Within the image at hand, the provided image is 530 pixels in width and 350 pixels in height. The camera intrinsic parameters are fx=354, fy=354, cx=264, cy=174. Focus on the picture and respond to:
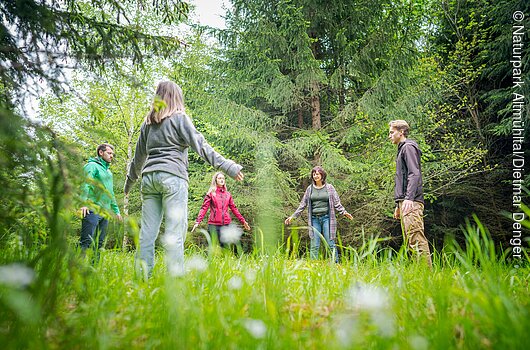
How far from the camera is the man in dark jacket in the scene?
4367 millimetres

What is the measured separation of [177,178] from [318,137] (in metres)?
7.19

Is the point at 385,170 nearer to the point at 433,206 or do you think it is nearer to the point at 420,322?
the point at 433,206

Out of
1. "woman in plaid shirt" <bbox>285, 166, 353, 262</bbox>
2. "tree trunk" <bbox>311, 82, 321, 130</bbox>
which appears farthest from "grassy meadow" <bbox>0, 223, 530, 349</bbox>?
"tree trunk" <bbox>311, 82, 321, 130</bbox>

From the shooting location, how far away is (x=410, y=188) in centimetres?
440

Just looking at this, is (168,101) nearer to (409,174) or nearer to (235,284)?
(235,284)

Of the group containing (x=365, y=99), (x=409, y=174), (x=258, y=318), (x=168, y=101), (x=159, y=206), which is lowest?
(x=258, y=318)

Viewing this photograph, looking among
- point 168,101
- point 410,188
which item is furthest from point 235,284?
point 410,188

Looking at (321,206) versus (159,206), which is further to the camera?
(321,206)

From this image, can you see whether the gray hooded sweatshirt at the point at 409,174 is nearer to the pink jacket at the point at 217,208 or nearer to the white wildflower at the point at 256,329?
the pink jacket at the point at 217,208

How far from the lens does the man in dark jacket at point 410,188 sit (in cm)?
437

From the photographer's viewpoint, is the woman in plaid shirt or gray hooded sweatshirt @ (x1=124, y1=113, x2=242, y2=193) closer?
gray hooded sweatshirt @ (x1=124, y1=113, x2=242, y2=193)

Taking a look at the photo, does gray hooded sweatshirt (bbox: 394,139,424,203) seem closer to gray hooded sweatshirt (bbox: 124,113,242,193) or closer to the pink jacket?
gray hooded sweatshirt (bbox: 124,113,242,193)

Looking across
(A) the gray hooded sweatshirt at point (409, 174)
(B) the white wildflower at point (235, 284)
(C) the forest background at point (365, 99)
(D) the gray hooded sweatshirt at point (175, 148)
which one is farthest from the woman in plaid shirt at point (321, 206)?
(B) the white wildflower at point (235, 284)

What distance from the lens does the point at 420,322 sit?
147 cm
